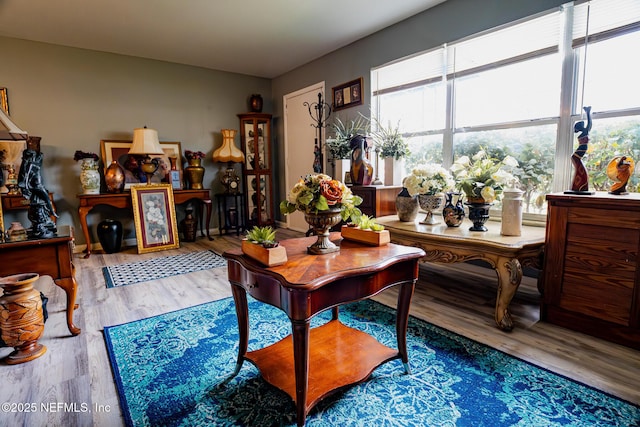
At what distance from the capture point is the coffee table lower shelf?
59.5 inches

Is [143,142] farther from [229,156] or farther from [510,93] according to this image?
[510,93]

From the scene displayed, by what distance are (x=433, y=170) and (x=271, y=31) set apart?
263 cm

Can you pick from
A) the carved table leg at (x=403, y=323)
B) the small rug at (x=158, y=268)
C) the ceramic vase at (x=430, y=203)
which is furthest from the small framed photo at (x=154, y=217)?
the carved table leg at (x=403, y=323)

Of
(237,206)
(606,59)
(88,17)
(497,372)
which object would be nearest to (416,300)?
(497,372)

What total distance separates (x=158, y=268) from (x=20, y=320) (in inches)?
71.9

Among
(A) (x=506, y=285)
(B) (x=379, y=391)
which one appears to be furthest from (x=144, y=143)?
(A) (x=506, y=285)

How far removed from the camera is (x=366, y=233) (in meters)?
1.79

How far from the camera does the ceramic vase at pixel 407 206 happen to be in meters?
3.04

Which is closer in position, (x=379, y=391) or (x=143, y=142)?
(x=379, y=391)

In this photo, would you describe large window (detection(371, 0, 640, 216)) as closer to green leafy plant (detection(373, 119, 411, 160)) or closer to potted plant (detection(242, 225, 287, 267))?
green leafy plant (detection(373, 119, 411, 160))

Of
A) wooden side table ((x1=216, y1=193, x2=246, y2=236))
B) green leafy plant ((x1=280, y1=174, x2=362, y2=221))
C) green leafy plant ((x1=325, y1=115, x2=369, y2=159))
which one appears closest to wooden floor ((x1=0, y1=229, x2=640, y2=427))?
green leafy plant ((x1=280, y1=174, x2=362, y2=221))

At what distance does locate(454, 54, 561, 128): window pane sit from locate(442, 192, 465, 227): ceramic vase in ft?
2.76

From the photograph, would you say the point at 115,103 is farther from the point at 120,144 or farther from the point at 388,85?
the point at 388,85

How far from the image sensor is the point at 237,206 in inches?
222
